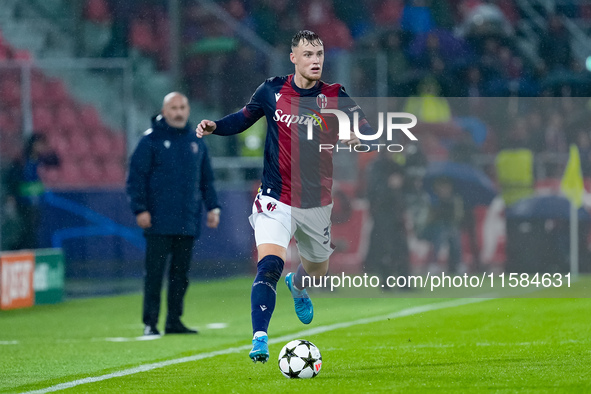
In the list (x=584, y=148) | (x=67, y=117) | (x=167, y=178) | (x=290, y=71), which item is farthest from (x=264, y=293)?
(x=67, y=117)

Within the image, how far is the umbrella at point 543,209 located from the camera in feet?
43.9

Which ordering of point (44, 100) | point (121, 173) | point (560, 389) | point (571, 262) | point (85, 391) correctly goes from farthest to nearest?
point (44, 100) < point (121, 173) < point (571, 262) < point (85, 391) < point (560, 389)

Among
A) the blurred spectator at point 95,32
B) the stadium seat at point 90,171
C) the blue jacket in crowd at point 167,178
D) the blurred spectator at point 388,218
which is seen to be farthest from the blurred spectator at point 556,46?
the blue jacket in crowd at point 167,178

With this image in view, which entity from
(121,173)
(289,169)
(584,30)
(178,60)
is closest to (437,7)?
(584,30)

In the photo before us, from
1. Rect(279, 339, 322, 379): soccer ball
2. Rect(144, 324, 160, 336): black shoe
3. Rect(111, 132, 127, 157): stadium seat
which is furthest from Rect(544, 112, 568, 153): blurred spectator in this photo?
Rect(279, 339, 322, 379): soccer ball

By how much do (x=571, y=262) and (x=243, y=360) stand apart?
24.6 ft

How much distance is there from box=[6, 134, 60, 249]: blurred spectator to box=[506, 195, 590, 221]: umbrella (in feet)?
19.9

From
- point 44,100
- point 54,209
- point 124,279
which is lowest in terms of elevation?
point 124,279

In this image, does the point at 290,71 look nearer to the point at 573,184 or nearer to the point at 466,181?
the point at 466,181

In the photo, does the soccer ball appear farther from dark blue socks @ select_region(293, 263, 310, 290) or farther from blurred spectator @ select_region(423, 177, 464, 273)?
blurred spectator @ select_region(423, 177, 464, 273)

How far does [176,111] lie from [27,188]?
20.0ft

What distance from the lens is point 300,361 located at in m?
5.56

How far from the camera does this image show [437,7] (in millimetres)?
17750

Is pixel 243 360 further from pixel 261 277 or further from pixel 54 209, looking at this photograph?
pixel 54 209
